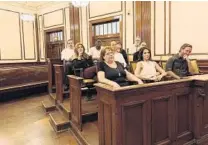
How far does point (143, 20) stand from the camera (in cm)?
524

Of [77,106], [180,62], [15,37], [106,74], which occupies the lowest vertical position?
[77,106]

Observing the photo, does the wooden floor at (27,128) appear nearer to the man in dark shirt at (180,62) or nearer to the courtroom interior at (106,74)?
the courtroom interior at (106,74)

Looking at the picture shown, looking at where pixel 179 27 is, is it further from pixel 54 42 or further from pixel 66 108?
pixel 54 42

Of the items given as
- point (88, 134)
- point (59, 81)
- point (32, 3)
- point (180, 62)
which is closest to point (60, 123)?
point (88, 134)

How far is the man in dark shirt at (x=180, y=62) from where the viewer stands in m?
3.13

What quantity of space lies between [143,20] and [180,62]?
235 centimetres

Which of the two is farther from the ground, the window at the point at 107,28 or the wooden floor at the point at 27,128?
the window at the point at 107,28

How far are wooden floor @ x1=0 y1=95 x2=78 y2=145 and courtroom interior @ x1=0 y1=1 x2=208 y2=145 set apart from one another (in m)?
0.02

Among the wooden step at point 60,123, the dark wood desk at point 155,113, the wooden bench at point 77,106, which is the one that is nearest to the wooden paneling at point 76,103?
the wooden bench at point 77,106

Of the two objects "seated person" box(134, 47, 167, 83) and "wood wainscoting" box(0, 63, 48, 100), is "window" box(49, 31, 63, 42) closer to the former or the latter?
"wood wainscoting" box(0, 63, 48, 100)

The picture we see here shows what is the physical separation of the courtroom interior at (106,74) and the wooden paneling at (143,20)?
3 centimetres

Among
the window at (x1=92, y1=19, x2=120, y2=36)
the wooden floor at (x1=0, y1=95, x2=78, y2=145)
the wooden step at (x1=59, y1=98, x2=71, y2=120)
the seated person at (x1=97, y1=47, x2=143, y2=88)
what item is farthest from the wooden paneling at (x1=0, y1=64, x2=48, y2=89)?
the seated person at (x1=97, y1=47, x2=143, y2=88)

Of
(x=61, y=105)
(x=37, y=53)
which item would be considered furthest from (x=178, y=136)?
(x=37, y=53)

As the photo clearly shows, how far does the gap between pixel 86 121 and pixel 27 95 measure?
3.76 metres
